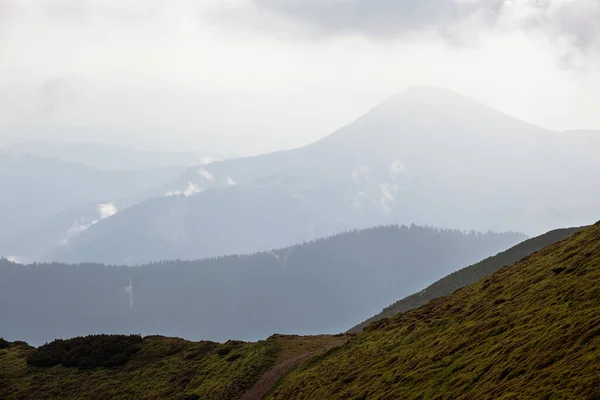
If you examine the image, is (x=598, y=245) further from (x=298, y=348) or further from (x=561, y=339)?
(x=298, y=348)

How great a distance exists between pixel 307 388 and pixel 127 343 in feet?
87.2

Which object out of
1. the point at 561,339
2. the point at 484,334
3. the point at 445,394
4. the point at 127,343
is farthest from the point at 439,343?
the point at 127,343

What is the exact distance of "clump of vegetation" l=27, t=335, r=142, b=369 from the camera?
56781 mm

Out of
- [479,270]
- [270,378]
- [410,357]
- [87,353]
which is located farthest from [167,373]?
[479,270]

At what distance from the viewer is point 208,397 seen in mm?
45000

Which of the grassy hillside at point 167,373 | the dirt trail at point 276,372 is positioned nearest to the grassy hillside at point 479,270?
the grassy hillside at point 167,373

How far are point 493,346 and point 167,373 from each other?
30382 mm

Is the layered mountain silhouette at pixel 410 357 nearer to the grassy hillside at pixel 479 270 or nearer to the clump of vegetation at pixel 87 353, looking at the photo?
the clump of vegetation at pixel 87 353

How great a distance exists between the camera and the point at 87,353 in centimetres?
5831

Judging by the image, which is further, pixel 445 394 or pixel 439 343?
pixel 439 343

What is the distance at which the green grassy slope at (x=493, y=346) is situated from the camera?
25.3 metres

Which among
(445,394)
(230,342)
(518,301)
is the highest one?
(230,342)

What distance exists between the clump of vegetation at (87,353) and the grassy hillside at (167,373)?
1.64 ft

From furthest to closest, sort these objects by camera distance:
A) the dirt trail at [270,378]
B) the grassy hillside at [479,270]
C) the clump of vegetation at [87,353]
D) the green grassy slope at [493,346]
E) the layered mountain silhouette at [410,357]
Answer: the grassy hillside at [479,270]
the clump of vegetation at [87,353]
the dirt trail at [270,378]
the layered mountain silhouette at [410,357]
the green grassy slope at [493,346]
